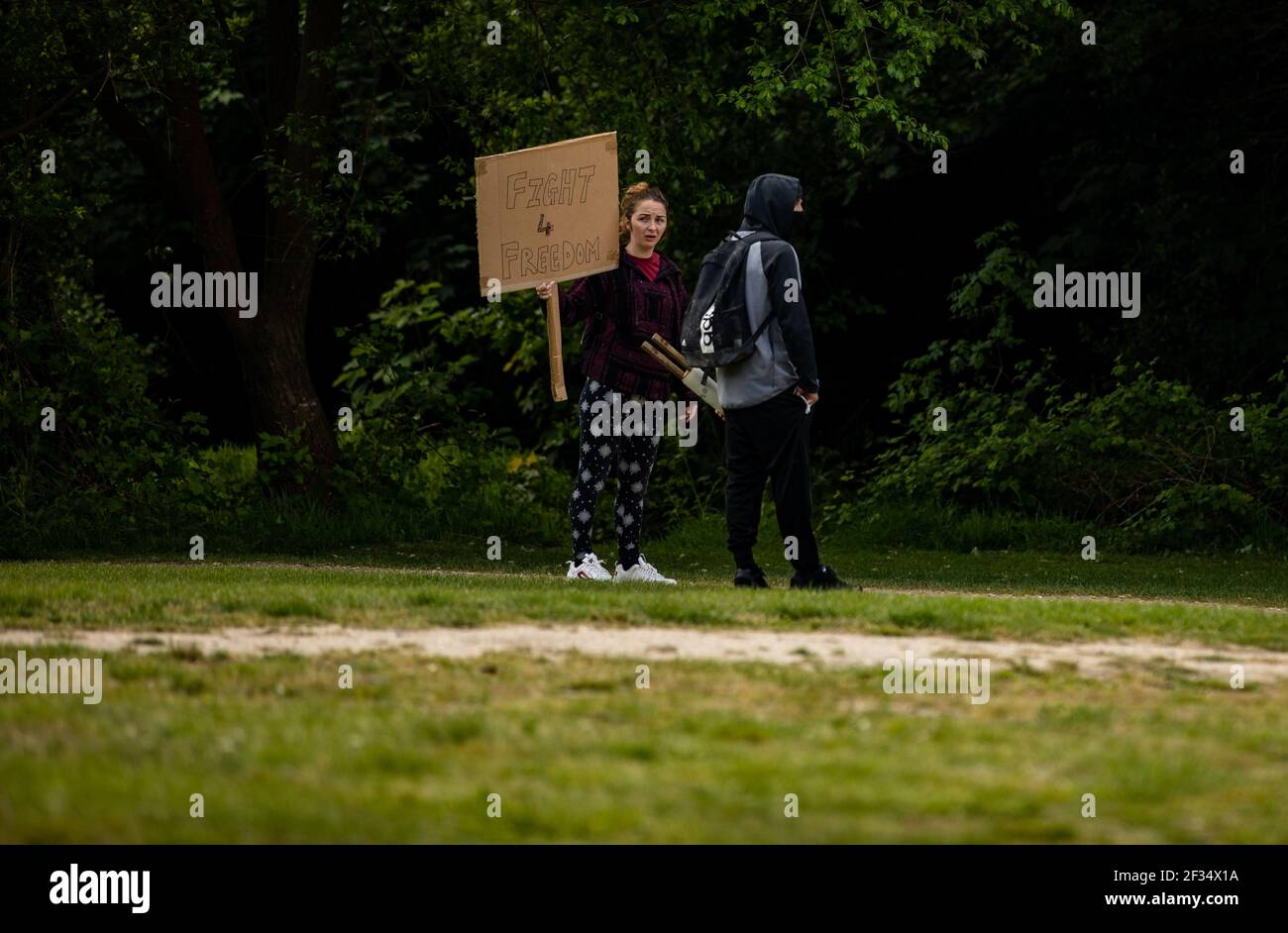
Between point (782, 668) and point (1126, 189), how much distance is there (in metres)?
13.2

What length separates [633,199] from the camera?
10852 millimetres

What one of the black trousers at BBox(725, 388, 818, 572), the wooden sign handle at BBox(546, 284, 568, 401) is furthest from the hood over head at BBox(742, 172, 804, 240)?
the wooden sign handle at BBox(546, 284, 568, 401)

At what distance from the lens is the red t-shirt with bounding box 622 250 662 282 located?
1094cm

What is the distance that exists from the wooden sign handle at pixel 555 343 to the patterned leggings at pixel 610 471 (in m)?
0.17

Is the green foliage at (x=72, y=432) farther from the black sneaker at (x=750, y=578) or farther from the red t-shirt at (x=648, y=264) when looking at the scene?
the black sneaker at (x=750, y=578)

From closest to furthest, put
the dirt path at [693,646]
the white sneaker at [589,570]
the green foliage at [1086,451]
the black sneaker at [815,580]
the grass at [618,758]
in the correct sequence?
the grass at [618,758] < the dirt path at [693,646] < the black sneaker at [815,580] < the white sneaker at [589,570] < the green foliage at [1086,451]

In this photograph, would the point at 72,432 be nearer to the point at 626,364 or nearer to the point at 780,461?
the point at 626,364

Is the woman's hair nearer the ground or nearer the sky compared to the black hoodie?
nearer the sky

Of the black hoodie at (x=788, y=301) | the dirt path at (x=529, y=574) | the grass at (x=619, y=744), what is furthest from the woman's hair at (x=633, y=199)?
the grass at (x=619, y=744)

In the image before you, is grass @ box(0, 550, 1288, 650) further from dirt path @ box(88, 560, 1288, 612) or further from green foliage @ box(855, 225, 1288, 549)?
green foliage @ box(855, 225, 1288, 549)

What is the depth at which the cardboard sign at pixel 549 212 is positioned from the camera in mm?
11109

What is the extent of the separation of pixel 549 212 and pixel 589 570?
213 cm

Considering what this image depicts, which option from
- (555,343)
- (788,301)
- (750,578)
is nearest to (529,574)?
(555,343)

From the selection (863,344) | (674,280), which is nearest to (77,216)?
(674,280)
